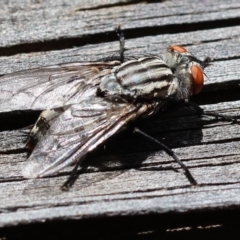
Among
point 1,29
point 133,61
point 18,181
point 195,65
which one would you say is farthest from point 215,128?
point 1,29

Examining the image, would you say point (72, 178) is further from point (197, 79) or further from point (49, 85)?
point (197, 79)

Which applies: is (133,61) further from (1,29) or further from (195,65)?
(1,29)

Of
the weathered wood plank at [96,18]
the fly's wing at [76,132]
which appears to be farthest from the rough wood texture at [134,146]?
the fly's wing at [76,132]

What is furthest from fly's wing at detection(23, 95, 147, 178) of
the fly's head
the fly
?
the fly's head

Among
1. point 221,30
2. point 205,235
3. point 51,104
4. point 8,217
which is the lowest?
point 205,235

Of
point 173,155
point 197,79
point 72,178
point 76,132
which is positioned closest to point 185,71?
point 197,79

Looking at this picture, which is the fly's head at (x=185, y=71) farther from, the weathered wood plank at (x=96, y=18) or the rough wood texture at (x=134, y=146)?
the weathered wood plank at (x=96, y=18)
